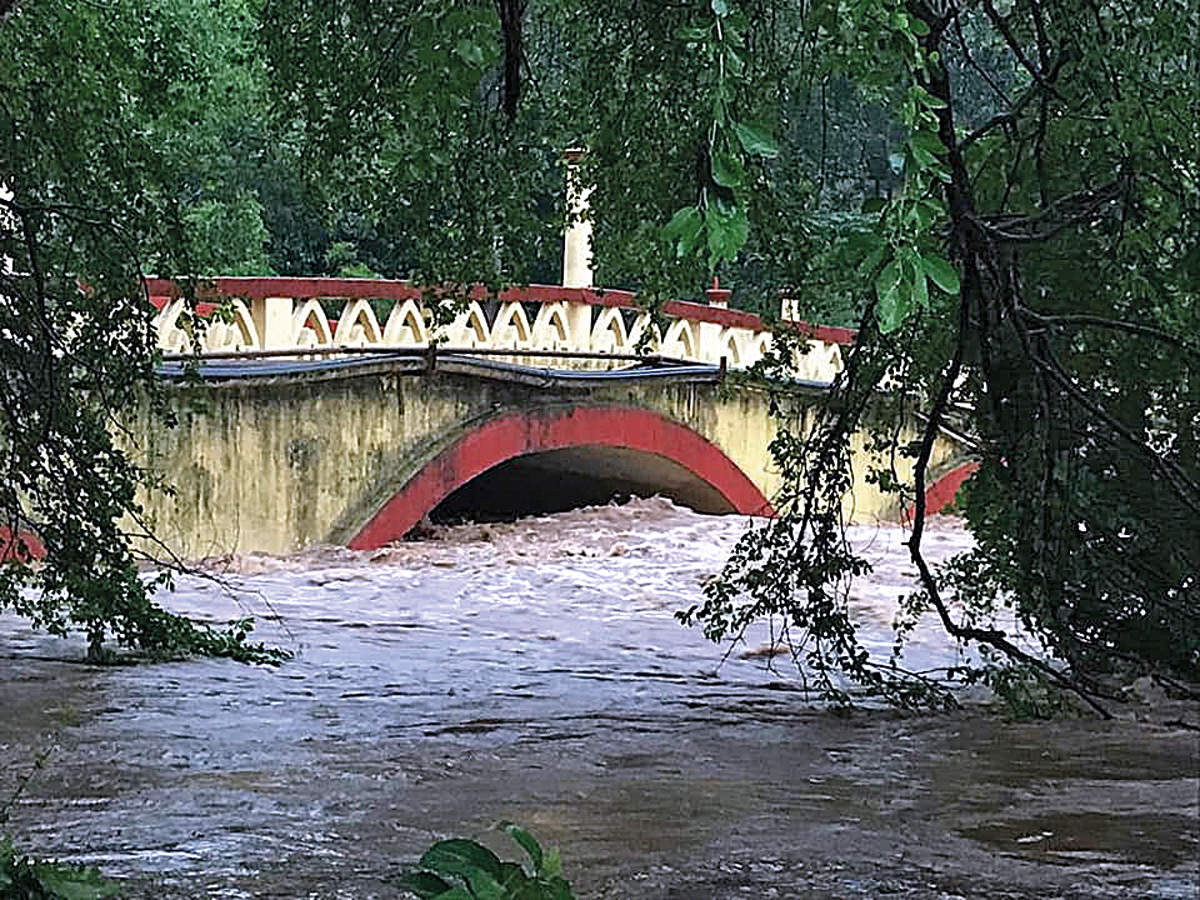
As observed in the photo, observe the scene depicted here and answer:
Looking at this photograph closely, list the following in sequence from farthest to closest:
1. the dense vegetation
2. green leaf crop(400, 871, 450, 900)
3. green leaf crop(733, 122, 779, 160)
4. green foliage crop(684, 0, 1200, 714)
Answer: the dense vegetation
green foliage crop(684, 0, 1200, 714)
green leaf crop(733, 122, 779, 160)
green leaf crop(400, 871, 450, 900)

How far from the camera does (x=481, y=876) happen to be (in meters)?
2.12

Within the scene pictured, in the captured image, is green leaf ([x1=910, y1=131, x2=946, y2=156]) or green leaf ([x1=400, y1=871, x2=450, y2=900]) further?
green leaf ([x1=910, y1=131, x2=946, y2=156])

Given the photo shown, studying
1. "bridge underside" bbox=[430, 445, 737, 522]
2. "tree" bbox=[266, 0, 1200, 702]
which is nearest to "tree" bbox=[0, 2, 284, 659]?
"tree" bbox=[266, 0, 1200, 702]

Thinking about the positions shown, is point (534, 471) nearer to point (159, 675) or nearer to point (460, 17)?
point (159, 675)

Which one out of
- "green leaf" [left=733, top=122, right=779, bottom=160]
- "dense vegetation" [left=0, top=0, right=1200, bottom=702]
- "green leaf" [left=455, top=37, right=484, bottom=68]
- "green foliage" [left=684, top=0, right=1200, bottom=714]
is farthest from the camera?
"dense vegetation" [left=0, top=0, right=1200, bottom=702]

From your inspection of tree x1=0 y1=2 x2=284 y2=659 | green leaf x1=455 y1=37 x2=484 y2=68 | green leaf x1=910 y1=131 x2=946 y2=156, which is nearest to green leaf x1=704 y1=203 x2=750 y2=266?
green leaf x1=910 y1=131 x2=946 y2=156

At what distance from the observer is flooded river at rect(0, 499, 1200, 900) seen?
4.78m

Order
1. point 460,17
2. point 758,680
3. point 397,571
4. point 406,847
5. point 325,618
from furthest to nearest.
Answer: point 397,571
point 325,618
point 758,680
point 406,847
point 460,17

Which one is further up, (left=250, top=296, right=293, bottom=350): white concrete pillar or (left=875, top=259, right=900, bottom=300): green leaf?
(left=250, top=296, right=293, bottom=350): white concrete pillar

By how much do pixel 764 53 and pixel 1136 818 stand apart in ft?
8.78

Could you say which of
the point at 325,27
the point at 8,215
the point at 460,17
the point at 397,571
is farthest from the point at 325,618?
the point at 460,17

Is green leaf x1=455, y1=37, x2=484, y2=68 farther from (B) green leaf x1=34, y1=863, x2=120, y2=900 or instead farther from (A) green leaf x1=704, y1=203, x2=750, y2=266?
(B) green leaf x1=34, y1=863, x2=120, y2=900

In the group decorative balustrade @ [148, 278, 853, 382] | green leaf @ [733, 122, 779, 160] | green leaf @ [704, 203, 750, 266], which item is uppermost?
decorative balustrade @ [148, 278, 853, 382]

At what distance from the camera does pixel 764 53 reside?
6.38 metres
